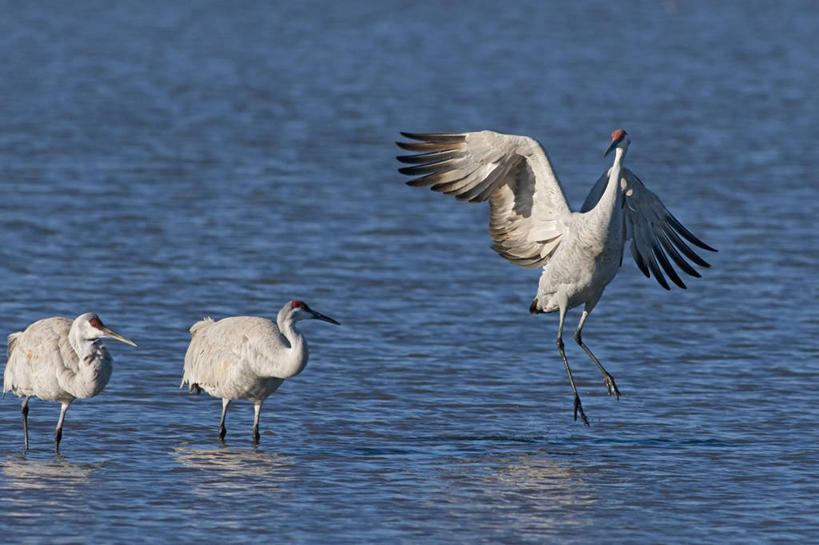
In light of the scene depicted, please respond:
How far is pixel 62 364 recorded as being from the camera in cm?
1020

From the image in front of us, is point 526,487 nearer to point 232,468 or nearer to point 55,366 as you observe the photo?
point 232,468

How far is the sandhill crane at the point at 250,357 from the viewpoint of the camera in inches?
411

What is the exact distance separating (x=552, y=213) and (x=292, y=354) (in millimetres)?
2576

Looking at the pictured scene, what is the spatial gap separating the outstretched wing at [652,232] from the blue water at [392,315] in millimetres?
916

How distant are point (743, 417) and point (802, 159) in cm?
1222

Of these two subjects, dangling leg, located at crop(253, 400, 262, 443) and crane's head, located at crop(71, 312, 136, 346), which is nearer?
crane's head, located at crop(71, 312, 136, 346)

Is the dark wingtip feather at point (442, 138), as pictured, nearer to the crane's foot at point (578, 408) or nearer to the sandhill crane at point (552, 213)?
the sandhill crane at point (552, 213)

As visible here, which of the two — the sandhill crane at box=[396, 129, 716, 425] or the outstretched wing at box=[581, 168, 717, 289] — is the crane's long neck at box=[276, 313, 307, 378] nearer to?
the sandhill crane at box=[396, 129, 716, 425]

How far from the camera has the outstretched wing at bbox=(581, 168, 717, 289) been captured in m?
12.0

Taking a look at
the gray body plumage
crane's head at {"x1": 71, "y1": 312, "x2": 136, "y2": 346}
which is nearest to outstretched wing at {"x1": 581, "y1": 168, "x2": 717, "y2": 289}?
crane's head at {"x1": 71, "y1": 312, "x2": 136, "y2": 346}

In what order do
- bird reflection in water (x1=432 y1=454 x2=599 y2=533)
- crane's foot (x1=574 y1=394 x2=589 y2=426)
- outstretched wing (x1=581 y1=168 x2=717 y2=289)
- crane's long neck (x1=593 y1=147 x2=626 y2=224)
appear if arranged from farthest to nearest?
outstretched wing (x1=581 y1=168 x2=717 y2=289)
crane's long neck (x1=593 y1=147 x2=626 y2=224)
crane's foot (x1=574 y1=394 x2=589 y2=426)
bird reflection in water (x1=432 y1=454 x2=599 y2=533)

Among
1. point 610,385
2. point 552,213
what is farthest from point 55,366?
point 610,385

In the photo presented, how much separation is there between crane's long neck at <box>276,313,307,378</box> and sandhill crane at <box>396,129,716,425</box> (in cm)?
179

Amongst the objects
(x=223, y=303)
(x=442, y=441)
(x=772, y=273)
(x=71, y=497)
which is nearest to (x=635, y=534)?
(x=442, y=441)
